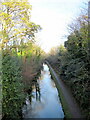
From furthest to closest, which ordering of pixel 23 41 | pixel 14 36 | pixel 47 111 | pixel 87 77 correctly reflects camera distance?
pixel 23 41 → pixel 14 36 → pixel 47 111 → pixel 87 77

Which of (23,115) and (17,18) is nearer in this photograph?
(23,115)

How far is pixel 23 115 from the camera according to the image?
430 centimetres

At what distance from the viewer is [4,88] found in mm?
3217

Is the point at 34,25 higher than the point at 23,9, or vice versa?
the point at 23,9

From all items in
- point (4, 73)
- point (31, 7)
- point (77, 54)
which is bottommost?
point (4, 73)

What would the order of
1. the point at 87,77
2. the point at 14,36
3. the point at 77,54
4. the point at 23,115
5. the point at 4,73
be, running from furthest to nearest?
the point at 14,36 < the point at 77,54 < the point at 23,115 < the point at 87,77 < the point at 4,73

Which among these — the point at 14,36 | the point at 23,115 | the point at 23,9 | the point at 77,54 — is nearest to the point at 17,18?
the point at 23,9

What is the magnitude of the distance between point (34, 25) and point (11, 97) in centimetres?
524

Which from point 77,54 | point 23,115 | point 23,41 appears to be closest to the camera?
point 23,115

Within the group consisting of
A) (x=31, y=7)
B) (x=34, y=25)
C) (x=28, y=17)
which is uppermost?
(x=31, y=7)

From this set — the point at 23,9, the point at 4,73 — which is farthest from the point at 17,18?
the point at 4,73

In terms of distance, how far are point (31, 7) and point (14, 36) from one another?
2.13m

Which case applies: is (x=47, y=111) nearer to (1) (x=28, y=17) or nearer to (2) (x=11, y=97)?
(2) (x=11, y=97)

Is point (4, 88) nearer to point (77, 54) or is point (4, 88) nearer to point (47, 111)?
point (47, 111)
